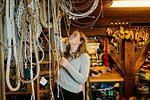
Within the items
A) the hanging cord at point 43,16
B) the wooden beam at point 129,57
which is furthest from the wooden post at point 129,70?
the hanging cord at point 43,16

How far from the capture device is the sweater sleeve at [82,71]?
1.44 meters

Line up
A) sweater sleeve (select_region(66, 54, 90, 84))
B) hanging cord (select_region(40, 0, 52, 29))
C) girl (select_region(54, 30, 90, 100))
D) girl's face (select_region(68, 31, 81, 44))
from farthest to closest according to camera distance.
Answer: girl's face (select_region(68, 31, 81, 44))
girl (select_region(54, 30, 90, 100))
sweater sleeve (select_region(66, 54, 90, 84))
hanging cord (select_region(40, 0, 52, 29))

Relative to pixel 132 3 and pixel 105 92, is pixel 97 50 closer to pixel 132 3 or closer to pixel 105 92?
pixel 105 92

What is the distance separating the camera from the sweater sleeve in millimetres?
1440

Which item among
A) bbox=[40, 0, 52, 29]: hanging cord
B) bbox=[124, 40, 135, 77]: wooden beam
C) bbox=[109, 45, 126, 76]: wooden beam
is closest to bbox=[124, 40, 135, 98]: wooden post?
bbox=[124, 40, 135, 77]: wooden beam

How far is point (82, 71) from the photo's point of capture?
155 cm

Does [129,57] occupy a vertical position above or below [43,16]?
below

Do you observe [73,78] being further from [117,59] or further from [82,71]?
[117,59]

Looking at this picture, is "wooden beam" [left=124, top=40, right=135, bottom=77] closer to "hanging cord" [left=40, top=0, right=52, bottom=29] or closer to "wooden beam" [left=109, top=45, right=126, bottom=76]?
"wooden beam" [left=109, top=45, right=126, bottom=76]

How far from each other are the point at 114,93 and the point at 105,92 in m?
0.18

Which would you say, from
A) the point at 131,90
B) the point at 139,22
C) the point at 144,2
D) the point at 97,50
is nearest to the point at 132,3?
the point at 144,2

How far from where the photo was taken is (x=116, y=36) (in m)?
3.41

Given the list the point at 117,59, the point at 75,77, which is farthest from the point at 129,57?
the point at 75,77

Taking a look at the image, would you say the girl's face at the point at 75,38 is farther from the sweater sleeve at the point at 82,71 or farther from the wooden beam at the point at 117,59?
the wooden beam at the point at 117,59
